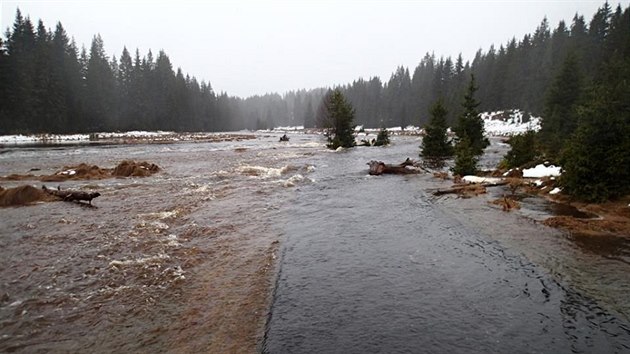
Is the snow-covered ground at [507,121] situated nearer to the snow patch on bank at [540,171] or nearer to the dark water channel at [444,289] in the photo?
the snow patch on bank at [540,171]

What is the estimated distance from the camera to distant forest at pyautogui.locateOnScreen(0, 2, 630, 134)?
68812mm

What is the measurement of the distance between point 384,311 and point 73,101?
9286 centimetres

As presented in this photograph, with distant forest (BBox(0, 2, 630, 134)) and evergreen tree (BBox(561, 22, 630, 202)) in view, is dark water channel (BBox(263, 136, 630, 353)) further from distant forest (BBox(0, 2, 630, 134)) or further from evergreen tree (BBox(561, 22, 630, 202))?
distant forest (BBox(0, 2, 630, 134))

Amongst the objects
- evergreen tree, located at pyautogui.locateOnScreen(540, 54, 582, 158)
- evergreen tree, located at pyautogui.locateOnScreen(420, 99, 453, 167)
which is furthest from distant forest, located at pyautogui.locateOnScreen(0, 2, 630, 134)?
evergreen tree, located at pyautogui.locateOnScreen(420, 99, 453, 167)

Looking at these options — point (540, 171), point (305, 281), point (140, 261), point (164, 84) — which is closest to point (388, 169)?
point (540, 171)

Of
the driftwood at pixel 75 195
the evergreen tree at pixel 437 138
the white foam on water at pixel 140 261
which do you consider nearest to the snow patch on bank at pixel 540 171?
the evergreen tree at pixel 437 138

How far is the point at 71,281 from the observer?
8062 mm

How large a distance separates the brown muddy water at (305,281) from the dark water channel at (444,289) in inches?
1.4

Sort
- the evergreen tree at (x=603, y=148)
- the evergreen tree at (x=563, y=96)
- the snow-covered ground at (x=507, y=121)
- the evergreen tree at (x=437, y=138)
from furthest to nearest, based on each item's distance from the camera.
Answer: the snow-covered ground at (x=507, y=121) → the evergreen tree at (x=563, y=96) → the evergreen tree at (x=437, y=138) → the evergreen tree at (x=603, y=148)

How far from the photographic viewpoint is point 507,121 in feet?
337

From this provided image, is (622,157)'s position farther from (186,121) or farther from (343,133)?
(186,121)

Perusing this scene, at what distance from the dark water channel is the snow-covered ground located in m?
85.4

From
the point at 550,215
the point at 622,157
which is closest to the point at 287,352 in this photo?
the point at 550,215

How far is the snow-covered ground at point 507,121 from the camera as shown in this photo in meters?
88.5
